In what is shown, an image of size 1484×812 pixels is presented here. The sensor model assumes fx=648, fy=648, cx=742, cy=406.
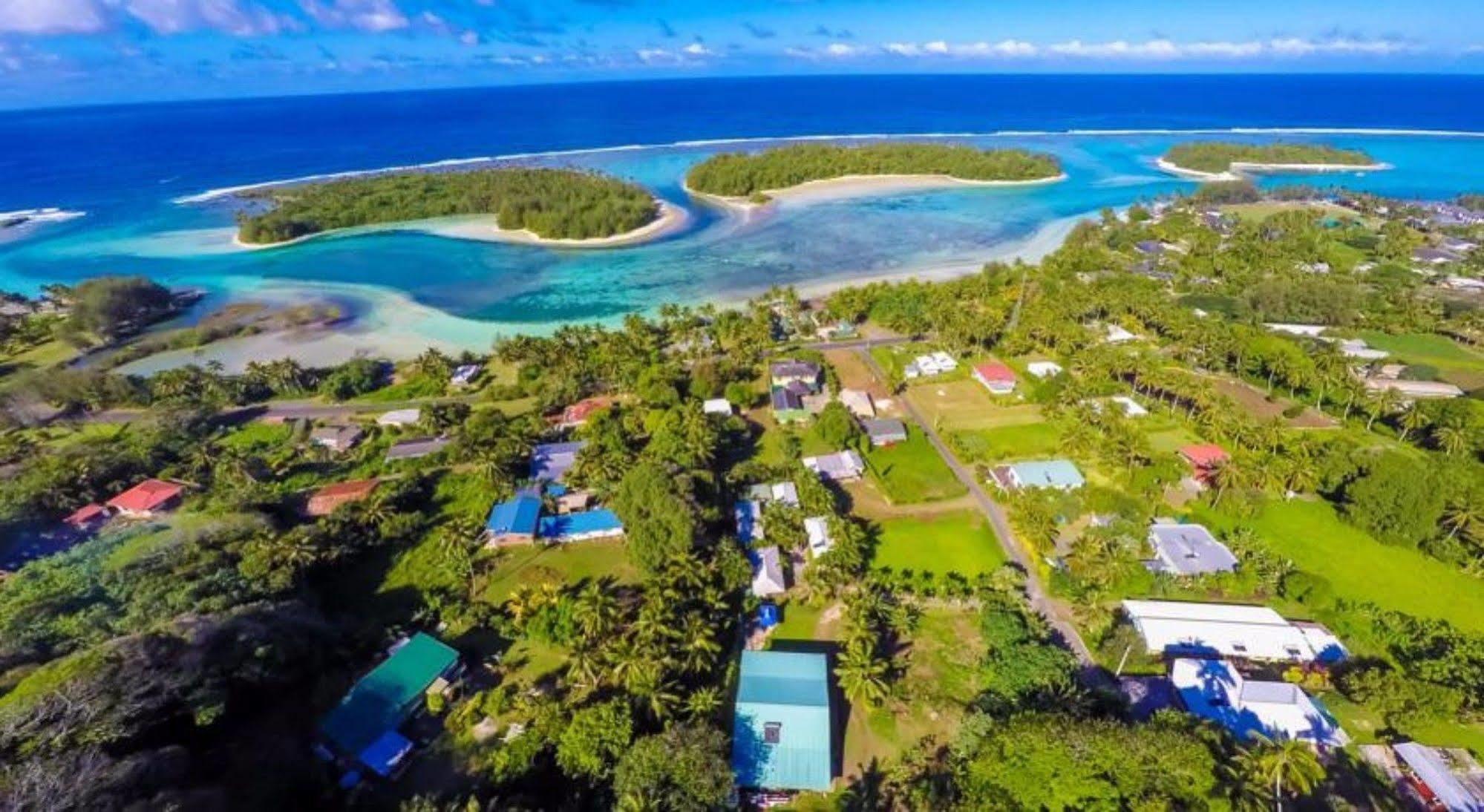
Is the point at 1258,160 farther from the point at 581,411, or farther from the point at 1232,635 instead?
the point at 581,411

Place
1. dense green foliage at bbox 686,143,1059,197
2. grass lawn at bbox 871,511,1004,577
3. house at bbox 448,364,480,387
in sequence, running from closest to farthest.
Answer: grass lawn at bbox 871,511,1004,577, house at bbox 448,364,480,387, dense green foliage at bbox 686,143,1059,197

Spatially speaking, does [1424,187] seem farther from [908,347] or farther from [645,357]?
[645,357]

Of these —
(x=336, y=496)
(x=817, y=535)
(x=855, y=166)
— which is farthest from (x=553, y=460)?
(x=855, y=166)

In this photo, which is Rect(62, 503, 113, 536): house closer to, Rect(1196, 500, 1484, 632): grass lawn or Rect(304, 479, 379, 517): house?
Rect(304, 479, 379, 517): house

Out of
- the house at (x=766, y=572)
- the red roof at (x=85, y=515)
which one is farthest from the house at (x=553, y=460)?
the red roof at (x=85, y=515)

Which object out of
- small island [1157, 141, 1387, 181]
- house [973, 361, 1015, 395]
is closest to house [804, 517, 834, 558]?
house [973, 361, 1015, 395]

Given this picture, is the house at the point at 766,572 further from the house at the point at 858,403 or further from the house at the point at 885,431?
the house at the point at 858,403
